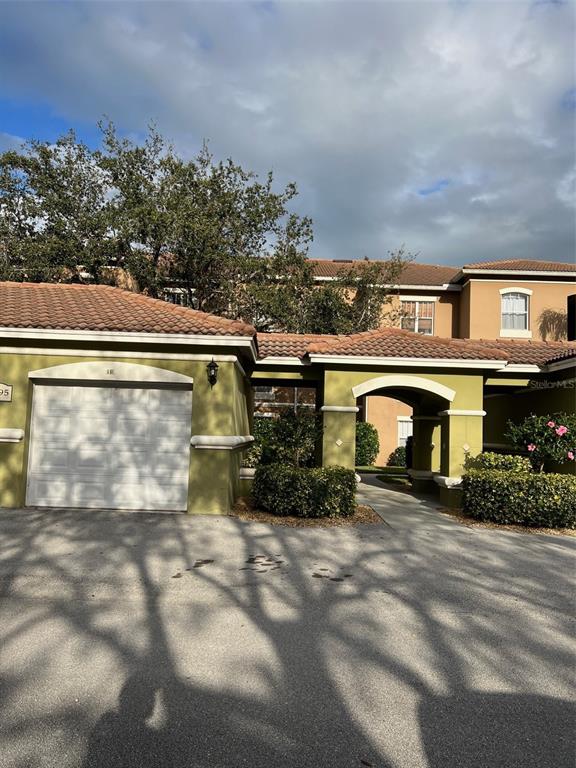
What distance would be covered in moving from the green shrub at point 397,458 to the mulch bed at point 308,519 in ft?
44.1

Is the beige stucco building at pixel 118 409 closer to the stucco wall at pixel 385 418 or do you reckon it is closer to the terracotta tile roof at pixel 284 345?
the terracotta tile roof at pixel 284 345

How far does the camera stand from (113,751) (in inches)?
113

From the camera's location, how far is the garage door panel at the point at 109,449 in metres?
9.84

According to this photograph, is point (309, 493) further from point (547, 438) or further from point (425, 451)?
point (425, 451)

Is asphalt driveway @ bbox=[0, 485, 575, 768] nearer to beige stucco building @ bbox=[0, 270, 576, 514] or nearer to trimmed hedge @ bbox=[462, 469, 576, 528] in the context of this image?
trimmed hedge @ bbox=[462, 469, 576, 528]

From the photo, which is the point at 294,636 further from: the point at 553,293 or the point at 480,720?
the point at 553,293

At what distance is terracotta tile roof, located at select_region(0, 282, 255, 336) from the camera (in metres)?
9.80

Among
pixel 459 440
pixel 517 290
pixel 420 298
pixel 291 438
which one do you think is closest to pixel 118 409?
pixel 291 438

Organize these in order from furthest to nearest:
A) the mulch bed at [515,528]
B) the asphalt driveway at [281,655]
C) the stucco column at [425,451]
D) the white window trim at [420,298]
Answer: the white window trim at [420,298] → the stucco column at [425,451] → the mulch bed at [515,528] → the asphalt driveway at [281,655]

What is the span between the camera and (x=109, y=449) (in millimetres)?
9883

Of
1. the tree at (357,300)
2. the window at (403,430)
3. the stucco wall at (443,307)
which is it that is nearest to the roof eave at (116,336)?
the tree at (357,300)

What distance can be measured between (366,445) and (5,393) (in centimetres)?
1623

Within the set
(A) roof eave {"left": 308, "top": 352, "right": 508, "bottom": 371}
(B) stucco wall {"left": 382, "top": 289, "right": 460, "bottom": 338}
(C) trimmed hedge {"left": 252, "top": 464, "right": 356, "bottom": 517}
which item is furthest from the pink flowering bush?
(B) stucco wall {"left": 382, "top": 289, "right": 460, "bottom": 338}

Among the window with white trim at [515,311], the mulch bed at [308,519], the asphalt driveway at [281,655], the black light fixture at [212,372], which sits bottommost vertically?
the asphalt driveway at [281,655]
